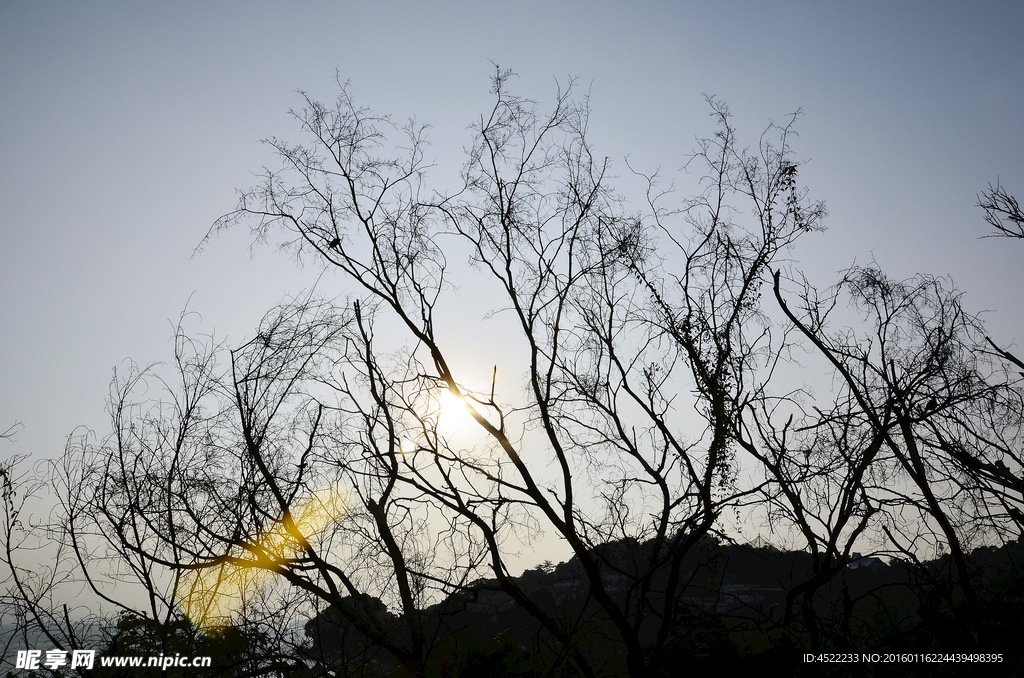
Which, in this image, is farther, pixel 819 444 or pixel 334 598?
pixel 819 444

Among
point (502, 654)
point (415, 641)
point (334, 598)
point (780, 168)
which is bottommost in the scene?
point (502, 654)

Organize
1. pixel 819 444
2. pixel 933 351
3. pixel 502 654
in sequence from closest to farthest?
pixel 819 444 → pixel 933 351 → pixel 502 654

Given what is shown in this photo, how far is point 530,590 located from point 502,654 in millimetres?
2118

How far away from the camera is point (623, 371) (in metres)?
7.89

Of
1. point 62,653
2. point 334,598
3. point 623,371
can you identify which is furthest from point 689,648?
point 62,653

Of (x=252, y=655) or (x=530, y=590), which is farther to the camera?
(x=530, y=590)

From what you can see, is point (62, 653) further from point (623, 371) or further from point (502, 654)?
point (623, 371)

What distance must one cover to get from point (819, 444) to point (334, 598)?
5616 millimetres

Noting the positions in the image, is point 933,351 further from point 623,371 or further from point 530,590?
point 530,590

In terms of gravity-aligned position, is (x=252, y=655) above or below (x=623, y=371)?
below

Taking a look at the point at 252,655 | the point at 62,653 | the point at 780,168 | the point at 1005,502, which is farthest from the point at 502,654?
the point at 780,168

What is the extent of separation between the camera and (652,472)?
24.6 ft

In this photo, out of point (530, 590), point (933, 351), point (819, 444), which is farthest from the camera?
point (530, 590)

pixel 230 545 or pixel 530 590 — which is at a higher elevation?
pixel 230 545
